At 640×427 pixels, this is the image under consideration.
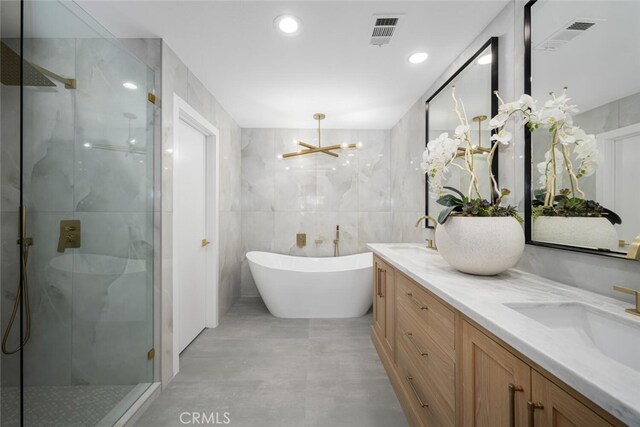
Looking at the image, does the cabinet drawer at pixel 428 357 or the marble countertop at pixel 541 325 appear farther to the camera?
the cabinet drawer at pixel 428 357

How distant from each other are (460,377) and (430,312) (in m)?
0.28

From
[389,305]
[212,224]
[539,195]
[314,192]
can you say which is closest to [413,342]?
[389,305]

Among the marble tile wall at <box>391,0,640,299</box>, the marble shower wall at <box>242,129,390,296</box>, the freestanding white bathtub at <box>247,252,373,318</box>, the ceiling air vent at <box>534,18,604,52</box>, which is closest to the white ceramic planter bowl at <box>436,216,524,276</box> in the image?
the marble tile wall at <box>391,0,640,299</box>

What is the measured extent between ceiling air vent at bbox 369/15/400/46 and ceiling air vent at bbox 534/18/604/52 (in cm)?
78

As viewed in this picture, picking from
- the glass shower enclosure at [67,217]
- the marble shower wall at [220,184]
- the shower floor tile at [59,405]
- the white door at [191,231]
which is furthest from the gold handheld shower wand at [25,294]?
the white door at [191,231]

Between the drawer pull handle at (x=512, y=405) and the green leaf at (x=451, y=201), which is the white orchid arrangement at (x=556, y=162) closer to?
the green leaf at (x=451, y=201)

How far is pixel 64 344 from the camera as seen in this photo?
1.39m

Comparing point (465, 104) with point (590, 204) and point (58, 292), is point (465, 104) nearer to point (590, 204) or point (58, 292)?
point (590, 204)

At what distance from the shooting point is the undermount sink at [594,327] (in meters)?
0.71

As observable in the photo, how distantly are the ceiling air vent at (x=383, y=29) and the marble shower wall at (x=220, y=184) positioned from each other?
1438 mm

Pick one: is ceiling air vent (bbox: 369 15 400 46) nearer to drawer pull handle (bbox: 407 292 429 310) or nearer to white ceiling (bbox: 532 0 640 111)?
white ceiling (bbox: 532 0 640 111)

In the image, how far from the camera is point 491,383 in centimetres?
77

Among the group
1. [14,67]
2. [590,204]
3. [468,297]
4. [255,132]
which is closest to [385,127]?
[255,132]

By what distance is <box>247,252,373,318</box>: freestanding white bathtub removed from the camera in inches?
107
